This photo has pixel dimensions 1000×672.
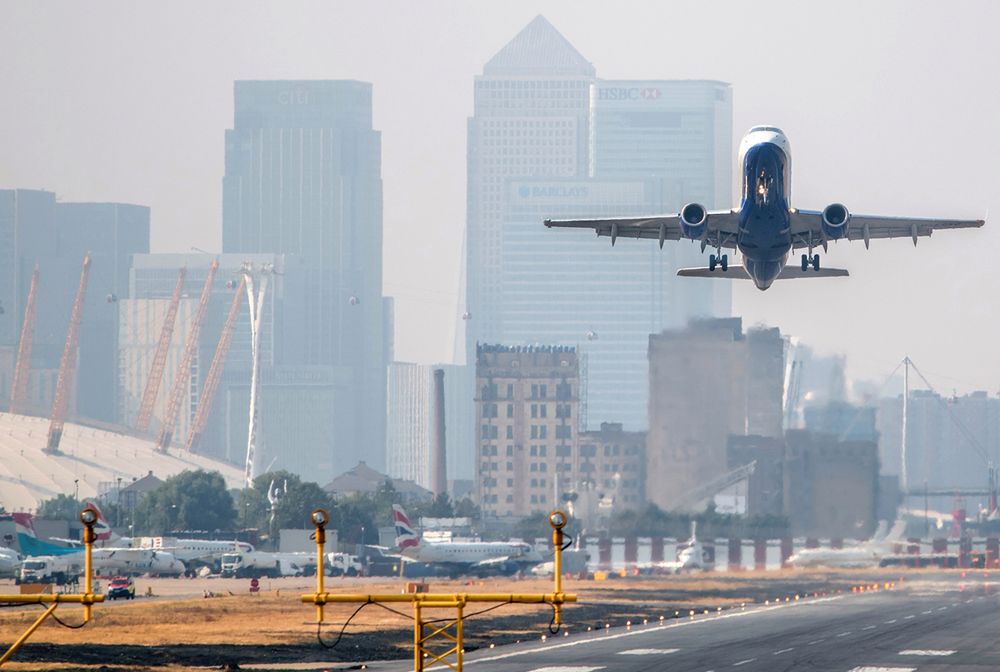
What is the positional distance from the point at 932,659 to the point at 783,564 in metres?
110

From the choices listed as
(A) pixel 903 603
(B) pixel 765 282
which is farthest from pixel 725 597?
(B) pixel 765 282

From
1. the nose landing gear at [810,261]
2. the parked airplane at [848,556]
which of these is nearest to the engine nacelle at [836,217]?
the nose landing gear at [810,261]

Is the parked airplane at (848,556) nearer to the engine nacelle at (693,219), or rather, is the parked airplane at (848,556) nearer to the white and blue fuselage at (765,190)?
the white and blue fuselage at (765,190)

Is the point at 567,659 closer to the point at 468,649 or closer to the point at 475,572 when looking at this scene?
the point at 468,649

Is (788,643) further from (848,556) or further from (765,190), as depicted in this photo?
(848,556)

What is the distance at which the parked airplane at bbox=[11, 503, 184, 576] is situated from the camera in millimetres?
167375

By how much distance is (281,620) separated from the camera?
11025 centimetres

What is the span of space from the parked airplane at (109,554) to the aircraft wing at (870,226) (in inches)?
3385

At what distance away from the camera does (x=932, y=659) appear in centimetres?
8312

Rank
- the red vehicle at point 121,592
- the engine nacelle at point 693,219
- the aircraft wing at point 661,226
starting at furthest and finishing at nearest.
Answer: the red vehicle at point 121,592
the aircraft wing at point 661,226
the engine nacelle at point 693,219

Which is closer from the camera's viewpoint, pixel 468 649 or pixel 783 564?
pixel 468 649

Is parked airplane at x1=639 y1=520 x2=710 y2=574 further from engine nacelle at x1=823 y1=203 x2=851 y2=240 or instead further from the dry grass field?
engine nacelle at x1=823 y1=203 x2=851 y2=240

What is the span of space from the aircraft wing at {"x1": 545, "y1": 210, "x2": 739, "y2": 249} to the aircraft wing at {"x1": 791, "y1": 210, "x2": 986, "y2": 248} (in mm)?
3057

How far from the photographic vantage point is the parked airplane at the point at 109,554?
16738 cm
